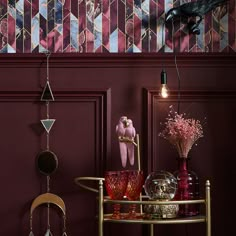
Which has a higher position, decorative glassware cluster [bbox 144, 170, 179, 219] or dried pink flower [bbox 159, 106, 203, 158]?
dried pink flower [bbox 159, 106, 203, 158]

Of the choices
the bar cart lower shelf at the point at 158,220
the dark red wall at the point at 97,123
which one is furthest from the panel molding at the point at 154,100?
the bar cart lower shelf at the point at 158,220

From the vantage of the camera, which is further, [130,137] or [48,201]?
[48,201]

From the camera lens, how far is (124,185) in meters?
2.45

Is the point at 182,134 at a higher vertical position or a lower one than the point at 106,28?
lower

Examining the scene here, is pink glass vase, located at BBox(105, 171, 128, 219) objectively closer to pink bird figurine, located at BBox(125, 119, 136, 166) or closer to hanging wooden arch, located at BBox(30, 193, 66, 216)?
pink bird figurine, located at BBox(125, 119, 136, 166)

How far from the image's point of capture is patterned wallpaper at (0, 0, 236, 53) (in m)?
2.80

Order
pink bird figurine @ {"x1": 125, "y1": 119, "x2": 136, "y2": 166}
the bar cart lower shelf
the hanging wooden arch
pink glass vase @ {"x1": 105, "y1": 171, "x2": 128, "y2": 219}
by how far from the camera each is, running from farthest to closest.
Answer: the hanging wooden arch → pink bird figurine @ {"x1": 125, "y1": 119, "x2": 136, "y2": 166} → pink glass vase @ {"x1": 105, "y1": 171, "x2": 128, "y2": 219} → the bar cart lower shelf

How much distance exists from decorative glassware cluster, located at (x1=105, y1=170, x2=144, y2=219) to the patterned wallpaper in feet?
2.10

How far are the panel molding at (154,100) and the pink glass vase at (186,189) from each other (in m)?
0.24

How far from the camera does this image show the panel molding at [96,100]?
2.78 m

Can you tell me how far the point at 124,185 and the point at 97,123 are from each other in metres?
0.44

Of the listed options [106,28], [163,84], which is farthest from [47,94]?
[163,84]

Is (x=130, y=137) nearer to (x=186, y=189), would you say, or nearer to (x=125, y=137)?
(x=125, y=137)

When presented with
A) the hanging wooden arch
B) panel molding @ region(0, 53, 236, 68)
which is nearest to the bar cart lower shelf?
the hanging wooden arch
